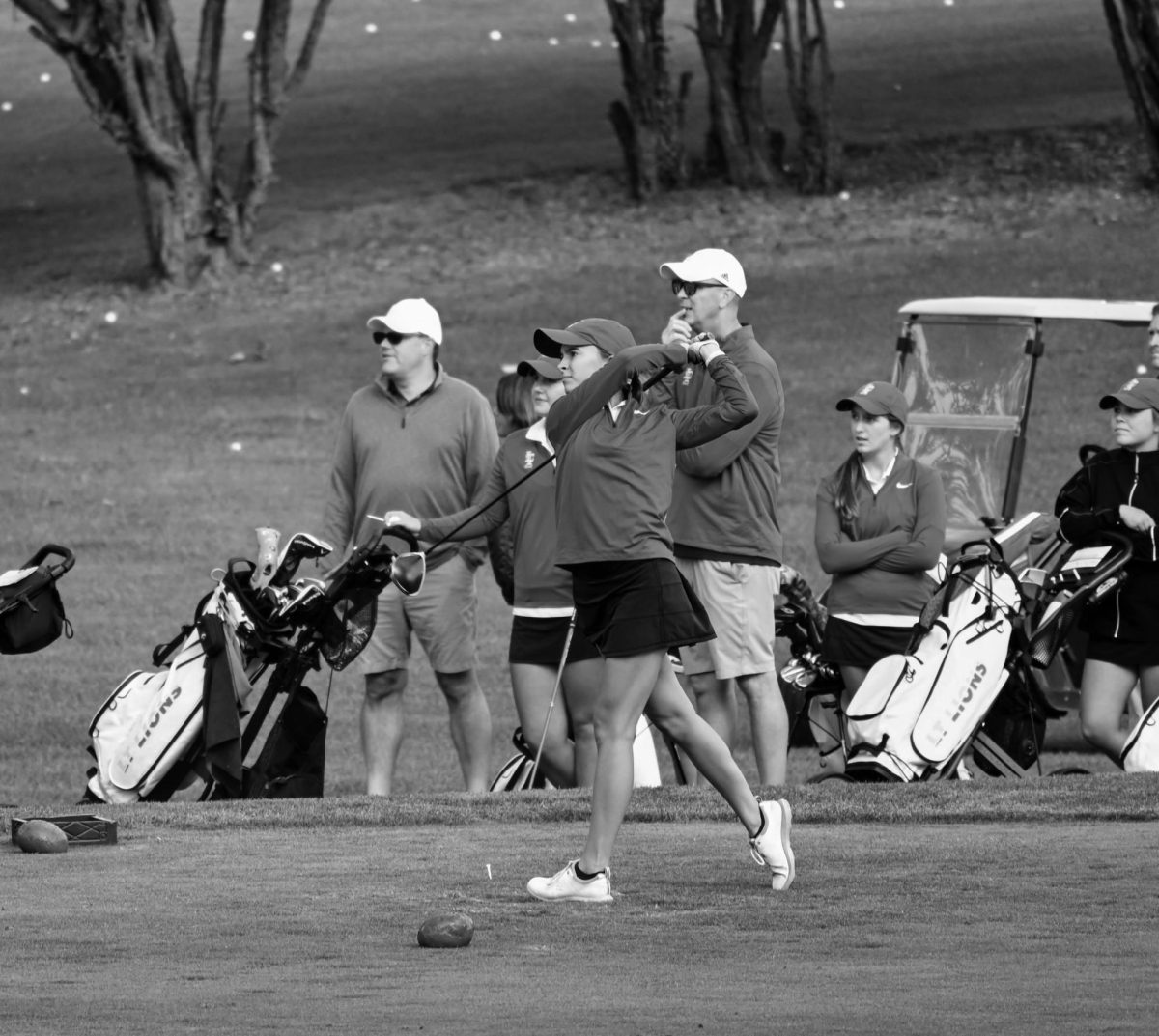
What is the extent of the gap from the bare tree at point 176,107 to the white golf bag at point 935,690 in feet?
54.8

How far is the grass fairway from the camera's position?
17.7 feet

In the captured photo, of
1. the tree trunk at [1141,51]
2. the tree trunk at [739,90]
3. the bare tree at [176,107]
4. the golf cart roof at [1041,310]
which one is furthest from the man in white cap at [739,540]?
the tree trunk at [739,90]

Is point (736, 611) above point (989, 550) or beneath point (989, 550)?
above

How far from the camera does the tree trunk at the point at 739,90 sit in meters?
27.3

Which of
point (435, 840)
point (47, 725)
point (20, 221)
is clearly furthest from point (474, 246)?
point (435, 840)

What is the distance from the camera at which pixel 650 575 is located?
6918mm

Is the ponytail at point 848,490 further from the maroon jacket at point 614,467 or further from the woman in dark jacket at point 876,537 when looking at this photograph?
the maroon jacket at point 614,467

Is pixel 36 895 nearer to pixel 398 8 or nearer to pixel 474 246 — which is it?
pixel 474 246

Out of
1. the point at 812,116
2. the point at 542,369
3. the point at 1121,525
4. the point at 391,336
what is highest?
the point at 542,369

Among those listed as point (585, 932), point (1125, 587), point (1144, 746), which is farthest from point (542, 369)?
point (585, 932)

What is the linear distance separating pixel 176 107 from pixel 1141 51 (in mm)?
10221

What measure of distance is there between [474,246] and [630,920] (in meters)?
21.8

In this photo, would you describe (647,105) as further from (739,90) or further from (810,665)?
(810,665)

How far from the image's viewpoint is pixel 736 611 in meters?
9.14
